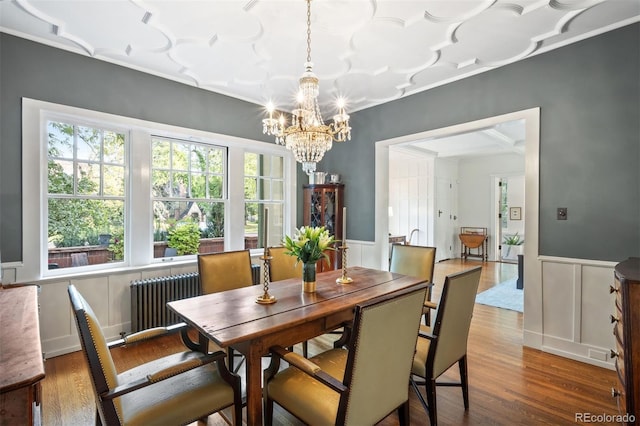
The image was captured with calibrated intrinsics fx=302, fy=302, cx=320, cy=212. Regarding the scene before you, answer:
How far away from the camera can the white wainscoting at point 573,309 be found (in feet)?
8.55

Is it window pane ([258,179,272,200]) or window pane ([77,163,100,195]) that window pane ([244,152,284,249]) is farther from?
window pane ([77,163,100,195])

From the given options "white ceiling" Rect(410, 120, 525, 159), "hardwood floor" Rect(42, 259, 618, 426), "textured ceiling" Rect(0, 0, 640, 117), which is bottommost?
"hardwood floor" Rect(42, 259, 618, 426)

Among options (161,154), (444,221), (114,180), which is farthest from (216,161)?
(444,221)

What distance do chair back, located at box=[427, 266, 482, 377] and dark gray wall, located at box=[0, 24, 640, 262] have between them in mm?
1664

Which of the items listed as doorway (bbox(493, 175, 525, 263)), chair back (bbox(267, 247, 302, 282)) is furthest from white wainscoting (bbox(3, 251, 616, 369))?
doorway (bbox(493, 175, 525, 263))

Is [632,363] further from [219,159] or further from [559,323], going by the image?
[219,159]

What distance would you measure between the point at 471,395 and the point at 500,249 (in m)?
6.86

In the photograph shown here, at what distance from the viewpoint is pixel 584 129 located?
271 centimetres

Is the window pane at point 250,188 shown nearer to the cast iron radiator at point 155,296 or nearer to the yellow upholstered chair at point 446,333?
the cast iron radiator at point 155,296

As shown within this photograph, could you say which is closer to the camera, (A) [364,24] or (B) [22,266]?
(A) [364,24]

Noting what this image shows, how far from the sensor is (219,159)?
4027 mm

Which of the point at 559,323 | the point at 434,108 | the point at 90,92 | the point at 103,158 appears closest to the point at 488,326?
the point at 559,323

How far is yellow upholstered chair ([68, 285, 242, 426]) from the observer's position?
122 centimetres

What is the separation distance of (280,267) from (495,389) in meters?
2.00
